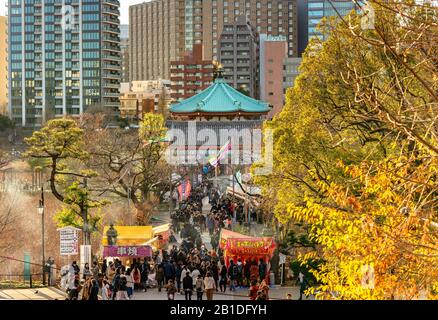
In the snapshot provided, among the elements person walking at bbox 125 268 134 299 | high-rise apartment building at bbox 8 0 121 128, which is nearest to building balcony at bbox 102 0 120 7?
high-rise apartment building at bbox 8 0 121 128

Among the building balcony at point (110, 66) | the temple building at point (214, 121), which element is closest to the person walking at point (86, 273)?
the temple building at point (214, 121)

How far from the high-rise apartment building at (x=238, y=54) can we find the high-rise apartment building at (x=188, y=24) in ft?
28.0

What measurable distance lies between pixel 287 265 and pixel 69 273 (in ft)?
22.1

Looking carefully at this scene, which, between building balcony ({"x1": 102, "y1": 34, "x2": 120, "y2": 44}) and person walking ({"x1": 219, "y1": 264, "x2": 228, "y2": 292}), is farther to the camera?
building balcony ({"x1": 102, "y1": 34, "x2": 120, "y2": 44})

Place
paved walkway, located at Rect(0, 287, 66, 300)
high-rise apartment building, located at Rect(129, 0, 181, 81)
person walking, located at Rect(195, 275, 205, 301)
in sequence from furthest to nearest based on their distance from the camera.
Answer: high-rise apartment building, located at Rect(129, 0, 181, 81) → paved walkway, located at Rect(0, 287, 66, 300) → person walking, located at Rect(195, 275, 205, 301)

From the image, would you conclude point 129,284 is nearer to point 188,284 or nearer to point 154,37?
point 188,284

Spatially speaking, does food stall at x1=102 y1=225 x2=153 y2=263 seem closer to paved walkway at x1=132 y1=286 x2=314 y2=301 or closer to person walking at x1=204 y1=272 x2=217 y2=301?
paved walkway at x1=132 y1=286 x2=314 y2=301

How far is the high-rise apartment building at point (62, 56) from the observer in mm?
91000

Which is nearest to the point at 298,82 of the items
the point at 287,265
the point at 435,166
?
the point at 287,265

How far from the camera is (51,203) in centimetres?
3519

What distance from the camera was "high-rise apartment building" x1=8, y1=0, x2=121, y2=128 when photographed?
3583 inches

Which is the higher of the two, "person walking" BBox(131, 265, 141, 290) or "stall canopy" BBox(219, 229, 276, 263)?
"stall canopy" BBox(219, 229, 276, 263)

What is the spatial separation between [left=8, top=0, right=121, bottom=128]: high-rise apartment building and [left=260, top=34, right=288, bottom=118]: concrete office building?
14.6m

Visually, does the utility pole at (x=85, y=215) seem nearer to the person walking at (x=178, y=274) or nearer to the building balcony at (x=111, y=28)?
the person walking at (x=178, y=274)
